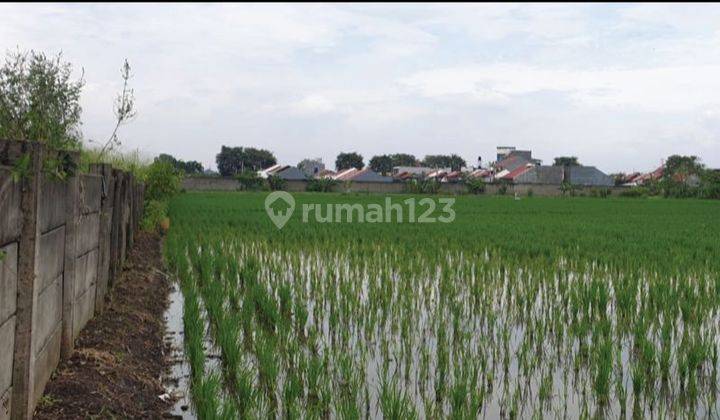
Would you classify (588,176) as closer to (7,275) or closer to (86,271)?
(86,271)

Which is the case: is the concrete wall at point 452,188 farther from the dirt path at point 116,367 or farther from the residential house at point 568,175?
the dirt path at point 116,367

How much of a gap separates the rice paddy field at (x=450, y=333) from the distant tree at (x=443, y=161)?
8738 cm

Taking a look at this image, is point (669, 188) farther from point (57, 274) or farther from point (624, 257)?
point (57, 274)

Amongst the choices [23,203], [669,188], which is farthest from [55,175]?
[669,188]

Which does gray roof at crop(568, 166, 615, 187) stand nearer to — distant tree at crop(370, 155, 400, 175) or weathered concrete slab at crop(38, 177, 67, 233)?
distant tree at crop(370, 155, 400, 175)

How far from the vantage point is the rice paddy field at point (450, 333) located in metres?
4.08

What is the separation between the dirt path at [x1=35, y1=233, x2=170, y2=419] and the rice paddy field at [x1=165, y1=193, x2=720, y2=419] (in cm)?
30

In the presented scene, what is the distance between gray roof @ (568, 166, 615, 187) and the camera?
212ft

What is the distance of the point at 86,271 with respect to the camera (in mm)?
5137

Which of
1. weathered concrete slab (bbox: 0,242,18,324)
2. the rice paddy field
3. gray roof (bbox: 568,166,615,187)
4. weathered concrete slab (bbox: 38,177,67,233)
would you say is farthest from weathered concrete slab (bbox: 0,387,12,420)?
gray roof (bbox: 568,166,615,187)

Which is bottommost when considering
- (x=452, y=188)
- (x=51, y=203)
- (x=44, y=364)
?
(x=44, y=364)

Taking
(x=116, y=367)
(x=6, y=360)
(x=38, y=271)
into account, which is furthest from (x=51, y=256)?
(x=6, y=360)

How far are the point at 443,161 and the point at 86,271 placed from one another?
95.9 metres

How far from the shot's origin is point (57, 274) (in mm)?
4055
